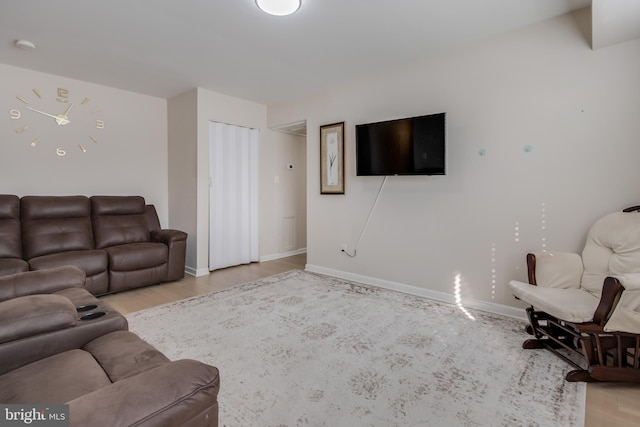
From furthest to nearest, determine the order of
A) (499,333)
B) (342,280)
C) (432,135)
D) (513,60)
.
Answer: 1. (342,280)
2. (432,135)
3. (513,60)
4. (499,333)

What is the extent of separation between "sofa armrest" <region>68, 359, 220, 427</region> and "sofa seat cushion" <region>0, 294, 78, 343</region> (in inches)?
30.1

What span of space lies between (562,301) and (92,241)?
459 centimetres

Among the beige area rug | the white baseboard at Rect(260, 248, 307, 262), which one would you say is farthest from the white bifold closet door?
the beige area rug

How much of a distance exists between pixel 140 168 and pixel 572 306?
5051 millimetres

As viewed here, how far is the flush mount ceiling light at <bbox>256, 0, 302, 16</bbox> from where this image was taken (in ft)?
7.32

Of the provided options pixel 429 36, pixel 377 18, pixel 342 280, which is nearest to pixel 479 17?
pixel 429 36

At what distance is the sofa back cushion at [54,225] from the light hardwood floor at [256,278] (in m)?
0.77

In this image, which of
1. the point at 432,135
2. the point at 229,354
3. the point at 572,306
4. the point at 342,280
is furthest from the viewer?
the point at 342,280

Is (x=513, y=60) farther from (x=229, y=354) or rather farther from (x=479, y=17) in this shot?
(x=229, y=354)

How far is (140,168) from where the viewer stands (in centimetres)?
451

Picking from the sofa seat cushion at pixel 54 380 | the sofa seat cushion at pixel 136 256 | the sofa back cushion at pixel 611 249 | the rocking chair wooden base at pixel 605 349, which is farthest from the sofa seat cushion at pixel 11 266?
the sofa back cushion at pixel 611 249

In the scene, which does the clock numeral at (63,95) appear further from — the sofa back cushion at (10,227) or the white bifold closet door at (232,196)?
the white bifold closet door at (232,196)

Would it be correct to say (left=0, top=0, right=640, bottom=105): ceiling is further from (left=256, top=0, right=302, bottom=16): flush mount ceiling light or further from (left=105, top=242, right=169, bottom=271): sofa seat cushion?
(left=105, top=242, right=169, bottom=271): sofa seat cushion

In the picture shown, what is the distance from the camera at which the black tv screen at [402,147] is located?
10.1 feet
